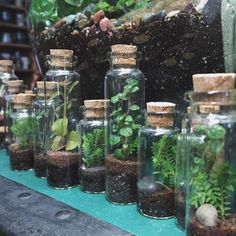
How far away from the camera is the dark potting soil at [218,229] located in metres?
0.42

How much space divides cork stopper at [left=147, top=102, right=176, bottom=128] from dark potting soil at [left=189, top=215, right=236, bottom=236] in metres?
0.20

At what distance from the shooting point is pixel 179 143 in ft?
1.87

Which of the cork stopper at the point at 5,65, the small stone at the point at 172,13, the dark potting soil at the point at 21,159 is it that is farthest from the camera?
the cork stopper at the point at 5,65

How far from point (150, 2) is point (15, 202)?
17.0 inches

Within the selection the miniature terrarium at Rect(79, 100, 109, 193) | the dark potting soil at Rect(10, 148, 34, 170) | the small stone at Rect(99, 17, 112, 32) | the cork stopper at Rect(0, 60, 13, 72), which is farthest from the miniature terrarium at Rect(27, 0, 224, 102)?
the cork stopper at Rect(0, 60, 13, 72)

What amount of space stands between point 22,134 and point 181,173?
496 millimetres

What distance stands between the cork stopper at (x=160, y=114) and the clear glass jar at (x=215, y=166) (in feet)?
0.45

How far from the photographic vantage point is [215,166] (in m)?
0.44

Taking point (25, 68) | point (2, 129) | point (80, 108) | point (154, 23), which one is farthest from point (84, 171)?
point (25, 68)

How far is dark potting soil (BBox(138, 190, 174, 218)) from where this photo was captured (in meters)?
0.58

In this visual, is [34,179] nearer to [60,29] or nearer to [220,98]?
[60,29]

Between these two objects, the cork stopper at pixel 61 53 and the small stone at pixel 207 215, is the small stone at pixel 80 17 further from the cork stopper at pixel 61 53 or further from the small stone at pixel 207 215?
the small stone at pixel 207 215

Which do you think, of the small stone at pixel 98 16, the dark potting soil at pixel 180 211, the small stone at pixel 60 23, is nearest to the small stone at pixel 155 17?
the small stone at pixel 98 16

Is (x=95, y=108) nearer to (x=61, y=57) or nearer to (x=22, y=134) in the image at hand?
(x=61, y=57)
